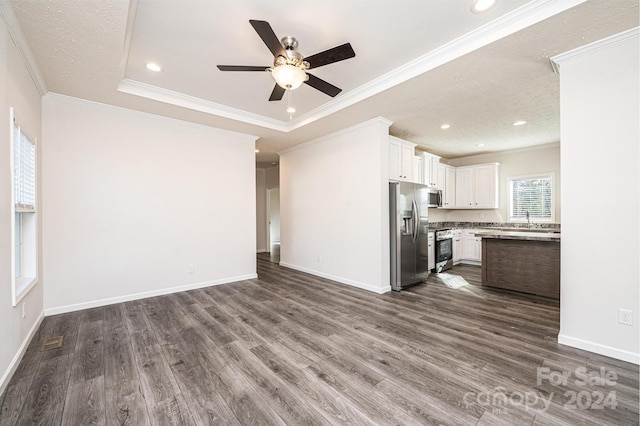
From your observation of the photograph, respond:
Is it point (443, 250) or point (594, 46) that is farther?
point (443, 250)

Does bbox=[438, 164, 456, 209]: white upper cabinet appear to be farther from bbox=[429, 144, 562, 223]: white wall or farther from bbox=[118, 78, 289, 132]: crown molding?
bbox=[118, 78, 289, 132]: crown molding

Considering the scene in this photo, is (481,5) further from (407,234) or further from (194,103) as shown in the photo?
(194,103)

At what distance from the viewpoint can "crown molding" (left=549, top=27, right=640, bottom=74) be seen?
216cm

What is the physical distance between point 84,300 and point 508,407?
475 centimetres

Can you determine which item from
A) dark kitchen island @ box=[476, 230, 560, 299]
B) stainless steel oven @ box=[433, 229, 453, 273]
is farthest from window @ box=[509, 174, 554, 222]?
dark kitchen island @ box=[476, 230, 560, 299]

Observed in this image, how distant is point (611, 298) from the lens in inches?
89.2

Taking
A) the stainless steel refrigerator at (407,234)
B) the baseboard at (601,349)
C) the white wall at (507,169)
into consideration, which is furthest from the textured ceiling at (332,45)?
the baseboard at (601,349)

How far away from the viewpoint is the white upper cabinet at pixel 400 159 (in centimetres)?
454

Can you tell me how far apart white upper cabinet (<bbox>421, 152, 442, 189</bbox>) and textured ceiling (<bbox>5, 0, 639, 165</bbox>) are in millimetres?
1731

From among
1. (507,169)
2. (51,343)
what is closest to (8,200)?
(51,343)

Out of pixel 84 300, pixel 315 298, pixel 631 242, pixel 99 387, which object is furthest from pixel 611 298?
pixel 84 300

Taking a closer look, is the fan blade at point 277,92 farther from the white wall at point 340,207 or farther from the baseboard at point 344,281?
the baseboard at point 344,281

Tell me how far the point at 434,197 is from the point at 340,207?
261 cm

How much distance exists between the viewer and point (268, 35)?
1939mm
